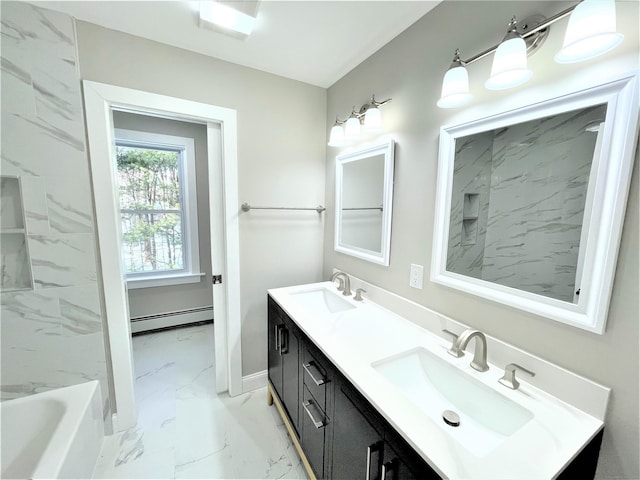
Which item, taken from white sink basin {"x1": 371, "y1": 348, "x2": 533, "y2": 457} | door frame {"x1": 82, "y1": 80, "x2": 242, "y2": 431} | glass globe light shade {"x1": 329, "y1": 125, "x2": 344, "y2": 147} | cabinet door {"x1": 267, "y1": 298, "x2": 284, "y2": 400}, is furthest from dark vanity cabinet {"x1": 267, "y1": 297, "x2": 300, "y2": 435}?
glass globe light shade {"x1": 329, "y1": 125, "x2": 344, "y2": 147}

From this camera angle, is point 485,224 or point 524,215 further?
point 485,224

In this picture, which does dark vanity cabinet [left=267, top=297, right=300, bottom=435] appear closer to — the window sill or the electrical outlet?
the electrical outlet

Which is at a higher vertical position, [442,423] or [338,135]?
[338,135]

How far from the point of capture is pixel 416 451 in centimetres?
67

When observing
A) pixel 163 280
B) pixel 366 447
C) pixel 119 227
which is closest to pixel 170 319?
pixel 163 280

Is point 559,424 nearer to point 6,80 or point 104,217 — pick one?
point 104,217

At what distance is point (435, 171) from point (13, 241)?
2.20 meters

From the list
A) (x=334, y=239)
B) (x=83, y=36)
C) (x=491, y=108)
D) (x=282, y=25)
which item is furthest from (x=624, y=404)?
(x=83, y=36)

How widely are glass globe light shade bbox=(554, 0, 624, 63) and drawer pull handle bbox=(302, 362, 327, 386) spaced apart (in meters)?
1.39

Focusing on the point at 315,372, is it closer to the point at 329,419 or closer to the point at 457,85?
the point at 329,419

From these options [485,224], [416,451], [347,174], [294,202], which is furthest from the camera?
[294,202]

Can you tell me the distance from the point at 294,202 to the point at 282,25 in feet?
3.53

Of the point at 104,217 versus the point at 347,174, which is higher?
the point at 347,174

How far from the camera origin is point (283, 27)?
1362 millimetres
